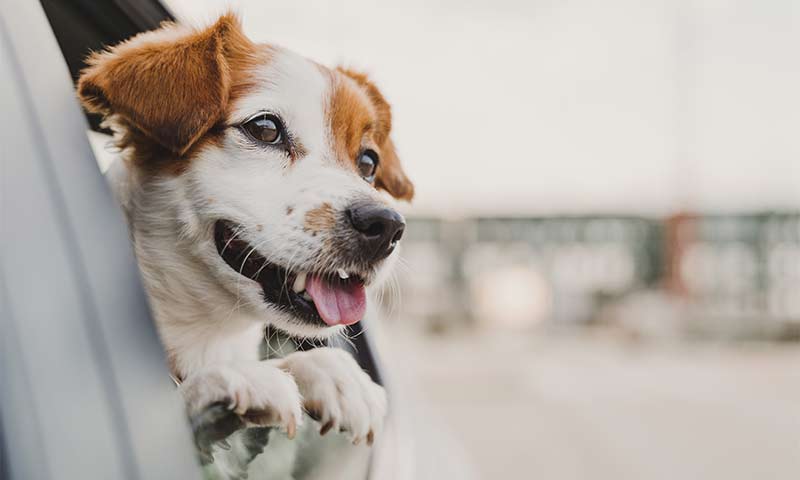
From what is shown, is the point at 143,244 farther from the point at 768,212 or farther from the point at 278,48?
the point at 768,212

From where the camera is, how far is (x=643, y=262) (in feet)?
50.5

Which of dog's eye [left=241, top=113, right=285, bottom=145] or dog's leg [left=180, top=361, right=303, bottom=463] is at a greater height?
dog's eye [left=241, top=113, right=285, bottom=145]

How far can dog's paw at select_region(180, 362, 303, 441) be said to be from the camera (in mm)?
849

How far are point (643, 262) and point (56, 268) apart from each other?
15.5m

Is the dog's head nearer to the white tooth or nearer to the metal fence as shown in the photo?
the white tooth

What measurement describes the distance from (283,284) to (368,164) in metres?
0.38

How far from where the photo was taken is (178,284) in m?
0.96

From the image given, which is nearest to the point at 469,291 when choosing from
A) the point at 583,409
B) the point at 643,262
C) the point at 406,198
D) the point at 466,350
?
the point at 583,409

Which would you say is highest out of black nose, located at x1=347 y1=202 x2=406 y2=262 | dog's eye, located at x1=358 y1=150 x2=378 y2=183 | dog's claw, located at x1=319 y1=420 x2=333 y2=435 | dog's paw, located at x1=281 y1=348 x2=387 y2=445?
dog's eye, located at x1=358 y1=150 x2=378 y2=183

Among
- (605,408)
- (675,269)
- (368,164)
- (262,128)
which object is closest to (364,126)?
(368,164)

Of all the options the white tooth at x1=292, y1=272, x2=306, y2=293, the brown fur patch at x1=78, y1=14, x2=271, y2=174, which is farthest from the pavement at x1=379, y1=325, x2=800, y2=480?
the brown fur patch at x1=78, y1=14, x2=271, y2=174

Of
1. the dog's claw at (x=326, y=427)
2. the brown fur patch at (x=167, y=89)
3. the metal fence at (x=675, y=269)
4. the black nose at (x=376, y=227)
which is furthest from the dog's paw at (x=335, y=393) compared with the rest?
the metal fence at (x=675, y=269)

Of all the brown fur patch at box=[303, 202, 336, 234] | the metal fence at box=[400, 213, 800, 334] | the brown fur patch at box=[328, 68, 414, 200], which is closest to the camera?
the brown fur patch at box=[303, 202, 336, 234]

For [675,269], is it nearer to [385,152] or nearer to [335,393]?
[385,152]
